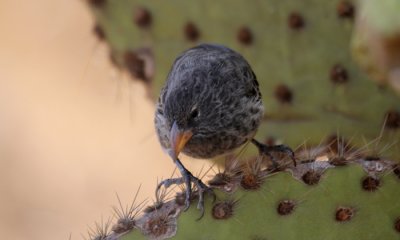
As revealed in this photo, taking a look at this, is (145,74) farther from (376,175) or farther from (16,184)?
(16,184)

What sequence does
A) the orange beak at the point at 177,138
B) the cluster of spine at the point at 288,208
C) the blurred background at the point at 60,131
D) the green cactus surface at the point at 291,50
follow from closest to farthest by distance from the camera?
the cluster of spine at the point at 288,208 → the orange beak at the point at 177,138 → the green cactus surface at the point at 291,50 → the blurred background at the point at 60,131

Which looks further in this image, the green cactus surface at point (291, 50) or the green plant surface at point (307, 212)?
the green cactus surface at point (291, 50)

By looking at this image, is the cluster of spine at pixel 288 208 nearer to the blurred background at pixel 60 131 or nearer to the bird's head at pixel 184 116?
the bird's head at pixel 184 116

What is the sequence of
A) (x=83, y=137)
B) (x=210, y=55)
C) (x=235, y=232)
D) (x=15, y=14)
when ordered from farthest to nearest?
(x=15, y=14) < (x=83, y=137) < (x=210, y=55) < (x=235, y=232)

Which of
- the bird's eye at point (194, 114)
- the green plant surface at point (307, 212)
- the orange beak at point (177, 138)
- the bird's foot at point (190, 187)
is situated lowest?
the green plant surface at point (307, 212)

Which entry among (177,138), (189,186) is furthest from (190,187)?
(177,138)

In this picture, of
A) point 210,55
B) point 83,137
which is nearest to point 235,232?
point 210,55

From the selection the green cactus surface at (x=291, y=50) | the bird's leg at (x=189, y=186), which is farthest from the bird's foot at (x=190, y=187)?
the green cactus surface at (x=291, y=50)

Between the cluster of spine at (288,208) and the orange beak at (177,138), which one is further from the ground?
the orange beak at (177,138)
